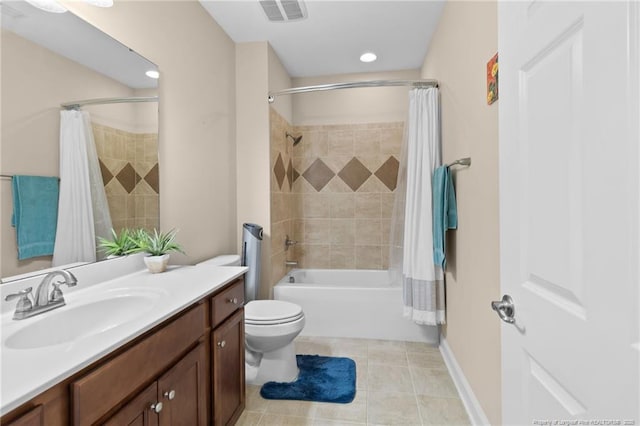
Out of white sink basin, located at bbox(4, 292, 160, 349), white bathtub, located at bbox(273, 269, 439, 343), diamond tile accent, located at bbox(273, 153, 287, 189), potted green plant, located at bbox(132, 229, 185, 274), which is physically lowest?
white bathtub, located at bbox(273, 269, 439, 343)

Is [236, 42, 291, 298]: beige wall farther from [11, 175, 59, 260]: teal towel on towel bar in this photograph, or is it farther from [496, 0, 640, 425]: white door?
[496, 0, 640, 425]: white door

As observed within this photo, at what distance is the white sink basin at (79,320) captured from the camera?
0.96m

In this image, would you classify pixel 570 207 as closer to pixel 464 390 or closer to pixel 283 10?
pixel 464 390

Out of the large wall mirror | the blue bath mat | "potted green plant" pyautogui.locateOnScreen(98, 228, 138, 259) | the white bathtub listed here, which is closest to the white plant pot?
"potted green plant" pyautogui.locateOnScreen(98, 228, 138, 259)

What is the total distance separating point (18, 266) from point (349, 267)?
2894 millimetres

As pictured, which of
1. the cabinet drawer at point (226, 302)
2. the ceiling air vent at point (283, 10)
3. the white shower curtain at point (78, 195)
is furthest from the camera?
the ceiling air vent at point (283, 10)

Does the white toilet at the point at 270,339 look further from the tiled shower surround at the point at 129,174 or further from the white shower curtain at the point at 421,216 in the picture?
the white shower curtain at the point at 421,216

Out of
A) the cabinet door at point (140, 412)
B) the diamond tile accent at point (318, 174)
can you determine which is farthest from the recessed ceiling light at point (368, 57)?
the cabinet door at point (140, 412)

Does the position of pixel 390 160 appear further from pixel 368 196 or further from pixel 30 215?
pixel 30 215

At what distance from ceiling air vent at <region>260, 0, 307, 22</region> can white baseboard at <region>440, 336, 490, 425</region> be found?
274 cm

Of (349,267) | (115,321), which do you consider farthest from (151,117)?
(349,267)

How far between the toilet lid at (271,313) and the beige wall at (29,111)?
1.13m

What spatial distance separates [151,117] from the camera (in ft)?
5.96

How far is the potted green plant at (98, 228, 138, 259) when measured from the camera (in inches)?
59.9
